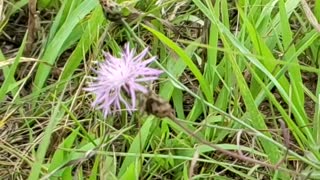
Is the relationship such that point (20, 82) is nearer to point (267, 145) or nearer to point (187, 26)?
point (187, 26)

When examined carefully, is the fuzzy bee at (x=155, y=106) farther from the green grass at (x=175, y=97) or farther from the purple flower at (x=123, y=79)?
the green grass at (x=175, y=97)

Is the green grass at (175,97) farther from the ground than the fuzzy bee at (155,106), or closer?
closer

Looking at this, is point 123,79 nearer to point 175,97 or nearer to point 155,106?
point 155,106

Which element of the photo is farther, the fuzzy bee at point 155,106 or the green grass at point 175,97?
the green grass at point 175,97

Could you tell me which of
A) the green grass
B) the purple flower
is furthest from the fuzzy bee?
the green grass

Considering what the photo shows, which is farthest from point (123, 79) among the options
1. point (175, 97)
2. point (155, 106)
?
point (175, 97)

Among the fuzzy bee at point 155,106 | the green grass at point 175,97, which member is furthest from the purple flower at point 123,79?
the green grass at point 175,97

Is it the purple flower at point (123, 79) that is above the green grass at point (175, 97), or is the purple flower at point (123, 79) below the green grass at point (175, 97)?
above

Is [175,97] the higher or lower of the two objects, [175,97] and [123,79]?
the lower

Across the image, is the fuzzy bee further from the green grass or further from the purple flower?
the green grass

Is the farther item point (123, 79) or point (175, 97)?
point (175, 97)
